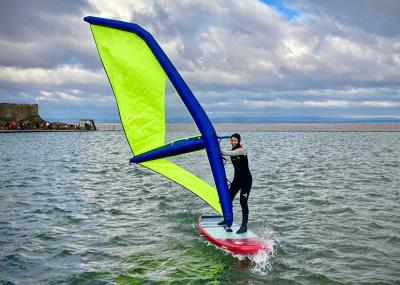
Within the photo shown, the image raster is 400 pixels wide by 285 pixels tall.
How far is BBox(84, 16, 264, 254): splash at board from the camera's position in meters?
10.7

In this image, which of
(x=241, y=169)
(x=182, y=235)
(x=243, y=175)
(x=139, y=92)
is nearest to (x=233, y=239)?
(x=243, y=175)

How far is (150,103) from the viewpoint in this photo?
11336mm

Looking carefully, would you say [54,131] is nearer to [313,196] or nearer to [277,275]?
[313,196]

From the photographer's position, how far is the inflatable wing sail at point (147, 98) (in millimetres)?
10688

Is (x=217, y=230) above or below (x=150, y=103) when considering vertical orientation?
below

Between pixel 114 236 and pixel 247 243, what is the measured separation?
434 centimetres

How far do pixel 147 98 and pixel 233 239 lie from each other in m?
4.46

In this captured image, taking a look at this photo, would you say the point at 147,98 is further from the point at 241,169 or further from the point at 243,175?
the point at 243,175

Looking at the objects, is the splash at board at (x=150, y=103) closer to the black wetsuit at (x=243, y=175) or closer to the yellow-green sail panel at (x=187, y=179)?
the yellow-green sail panel at (x=187, y=179)

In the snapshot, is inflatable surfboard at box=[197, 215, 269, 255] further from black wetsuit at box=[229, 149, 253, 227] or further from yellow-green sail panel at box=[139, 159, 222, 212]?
black wetsuit at box=[229, 149, 253, 227]

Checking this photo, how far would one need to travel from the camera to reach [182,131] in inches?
445

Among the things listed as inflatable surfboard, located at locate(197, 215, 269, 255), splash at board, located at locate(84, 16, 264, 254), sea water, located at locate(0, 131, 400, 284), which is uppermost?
splash at board, located at locate(84, 16, 264, 254)

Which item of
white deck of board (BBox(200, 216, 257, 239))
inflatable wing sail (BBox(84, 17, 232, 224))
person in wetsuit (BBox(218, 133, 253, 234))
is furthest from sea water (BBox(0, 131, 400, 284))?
person in wetsuit (BBox(218, 133, 253, 234))

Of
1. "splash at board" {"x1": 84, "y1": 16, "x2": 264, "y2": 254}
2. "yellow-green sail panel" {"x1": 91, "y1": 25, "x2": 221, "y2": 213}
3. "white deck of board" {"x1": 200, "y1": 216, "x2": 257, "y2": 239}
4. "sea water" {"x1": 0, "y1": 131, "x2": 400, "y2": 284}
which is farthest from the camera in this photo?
"white deck of board" {"x1": 200, "y1": 216, "x2": 257, "y2": 239}
